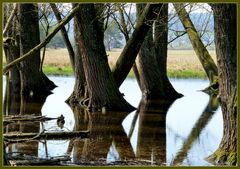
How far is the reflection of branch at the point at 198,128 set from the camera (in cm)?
1021

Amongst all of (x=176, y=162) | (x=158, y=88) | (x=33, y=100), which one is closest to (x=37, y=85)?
(x=33, y=100)

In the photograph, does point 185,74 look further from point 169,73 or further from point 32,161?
point 32,161

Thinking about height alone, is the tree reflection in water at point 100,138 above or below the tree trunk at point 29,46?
below

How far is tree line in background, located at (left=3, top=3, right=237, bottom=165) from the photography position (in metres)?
8.47

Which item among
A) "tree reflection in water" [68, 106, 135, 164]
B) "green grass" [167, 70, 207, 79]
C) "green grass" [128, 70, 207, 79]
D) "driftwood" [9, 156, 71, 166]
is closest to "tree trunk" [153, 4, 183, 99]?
"tree reflection in water" [68, 106, 135, 164]

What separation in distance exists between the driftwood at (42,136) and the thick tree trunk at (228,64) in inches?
151

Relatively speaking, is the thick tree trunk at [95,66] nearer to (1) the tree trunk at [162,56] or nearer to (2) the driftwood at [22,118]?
(2) the driftwood at [22,118]

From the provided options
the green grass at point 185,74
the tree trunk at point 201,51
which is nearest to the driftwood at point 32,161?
the tree trunk at point 201,51

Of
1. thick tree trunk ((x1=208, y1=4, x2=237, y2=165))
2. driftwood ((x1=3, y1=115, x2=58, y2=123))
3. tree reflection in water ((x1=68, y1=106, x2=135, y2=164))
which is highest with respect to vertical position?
thick tree trunk ((x1=208, y1=4, x2=237, y2=165))

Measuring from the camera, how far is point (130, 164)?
891 cm

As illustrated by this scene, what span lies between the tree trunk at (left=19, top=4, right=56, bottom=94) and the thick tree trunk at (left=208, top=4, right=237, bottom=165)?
16248mm

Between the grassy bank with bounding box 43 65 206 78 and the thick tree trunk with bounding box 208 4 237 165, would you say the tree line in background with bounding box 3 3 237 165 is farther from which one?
the grassy bank with bounding box 43 65 206 78

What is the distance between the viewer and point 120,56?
18.8 m

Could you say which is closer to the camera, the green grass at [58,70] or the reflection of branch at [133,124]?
the reflection of branch at [133,124]
